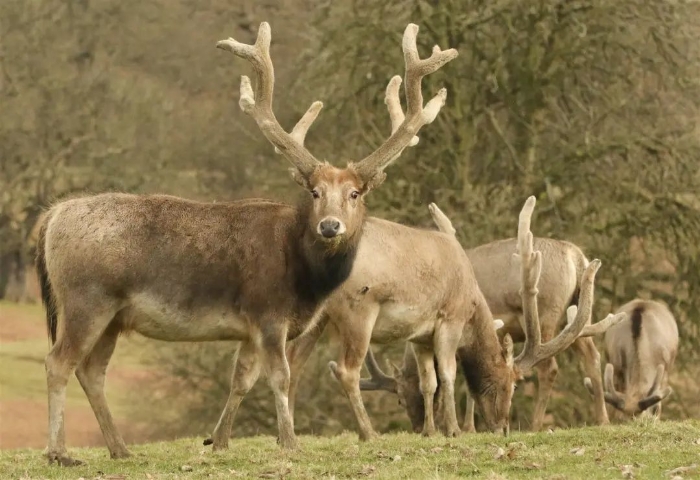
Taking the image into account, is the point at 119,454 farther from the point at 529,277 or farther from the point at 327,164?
the point at 529,277

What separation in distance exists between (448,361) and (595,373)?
3308 millimetres

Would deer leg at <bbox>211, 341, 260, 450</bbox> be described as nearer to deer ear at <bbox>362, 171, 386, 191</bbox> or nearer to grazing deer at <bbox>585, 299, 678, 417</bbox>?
deer ear at <bbox>362, 171, 386, 191</bbox>

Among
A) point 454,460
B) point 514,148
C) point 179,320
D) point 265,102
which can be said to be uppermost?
point 265,102

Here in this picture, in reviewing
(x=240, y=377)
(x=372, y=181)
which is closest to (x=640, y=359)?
(x=372, y=181)

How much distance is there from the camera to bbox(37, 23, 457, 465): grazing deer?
11.2 meters

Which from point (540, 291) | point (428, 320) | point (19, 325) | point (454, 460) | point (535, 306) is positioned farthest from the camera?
point (19, 325)

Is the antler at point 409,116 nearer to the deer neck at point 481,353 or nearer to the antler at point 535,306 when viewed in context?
the antler at point 535,306

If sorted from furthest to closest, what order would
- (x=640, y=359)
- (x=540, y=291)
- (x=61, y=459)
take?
1. (x=540, y=291)
2. (x=640, y=359)
3. (x=61, y=459)

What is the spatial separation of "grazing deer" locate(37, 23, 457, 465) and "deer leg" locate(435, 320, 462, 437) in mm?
2548

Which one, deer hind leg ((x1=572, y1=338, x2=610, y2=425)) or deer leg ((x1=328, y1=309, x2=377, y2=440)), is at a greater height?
deer leg ((x1=328, y1=309, x2=377, y2=440))

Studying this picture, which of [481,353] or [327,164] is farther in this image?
[481,353]

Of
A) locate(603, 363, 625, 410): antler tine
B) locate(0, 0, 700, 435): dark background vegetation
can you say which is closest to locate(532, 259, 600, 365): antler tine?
locate(603, 363, 625, 410): antler tine

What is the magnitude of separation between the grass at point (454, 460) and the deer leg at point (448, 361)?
1544 mm

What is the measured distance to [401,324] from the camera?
13891 millimetres
